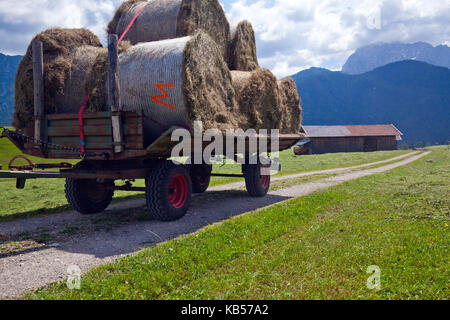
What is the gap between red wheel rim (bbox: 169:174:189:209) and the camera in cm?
799

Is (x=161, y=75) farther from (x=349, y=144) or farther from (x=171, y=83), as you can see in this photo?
(x=349, y=144)

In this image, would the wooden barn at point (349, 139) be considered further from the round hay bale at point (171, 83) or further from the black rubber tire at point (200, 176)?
the round hay bale at point (171, 83)

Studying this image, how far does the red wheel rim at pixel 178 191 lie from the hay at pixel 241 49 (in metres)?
4.76

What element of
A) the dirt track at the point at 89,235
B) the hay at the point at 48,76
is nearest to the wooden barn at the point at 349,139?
the dirt track at the point at 89,235

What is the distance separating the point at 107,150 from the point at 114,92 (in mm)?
1208

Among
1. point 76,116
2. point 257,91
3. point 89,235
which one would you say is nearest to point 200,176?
point 257,91

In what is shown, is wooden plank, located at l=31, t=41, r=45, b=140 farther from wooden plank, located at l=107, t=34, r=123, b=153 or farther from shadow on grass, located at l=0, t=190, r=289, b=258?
shadow on grass, located at l=0, t=190, r=289, b=258

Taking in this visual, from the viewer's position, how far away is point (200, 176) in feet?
39.3

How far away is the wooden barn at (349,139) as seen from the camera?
59.3 metres

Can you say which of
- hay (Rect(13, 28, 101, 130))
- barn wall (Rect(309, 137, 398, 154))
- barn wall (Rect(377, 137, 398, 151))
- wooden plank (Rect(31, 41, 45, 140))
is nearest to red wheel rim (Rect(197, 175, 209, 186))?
hay (Rect(13, 28, 101, 130))

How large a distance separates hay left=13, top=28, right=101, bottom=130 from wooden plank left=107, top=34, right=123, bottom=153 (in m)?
1.34
